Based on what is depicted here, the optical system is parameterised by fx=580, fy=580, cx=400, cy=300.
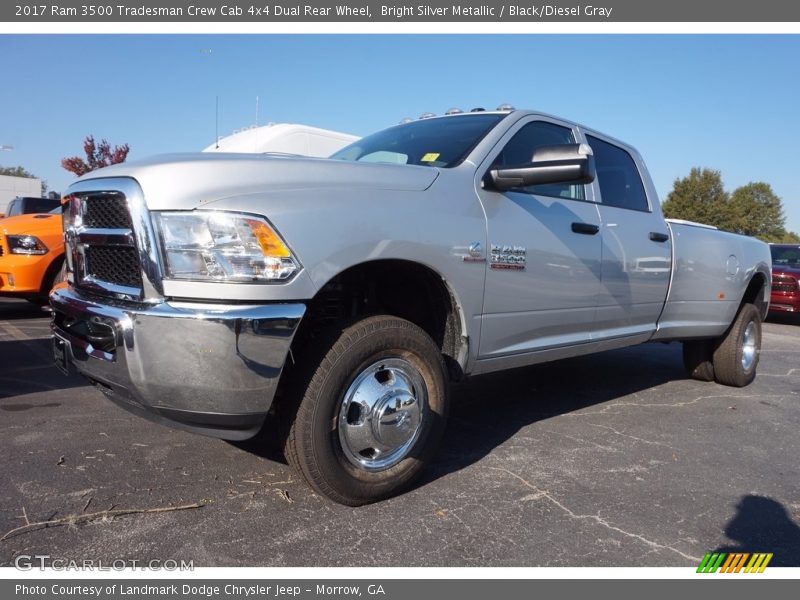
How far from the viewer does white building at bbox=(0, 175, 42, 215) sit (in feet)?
109

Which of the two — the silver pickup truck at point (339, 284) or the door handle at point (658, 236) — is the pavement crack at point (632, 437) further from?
the door handle at point (658, 236)

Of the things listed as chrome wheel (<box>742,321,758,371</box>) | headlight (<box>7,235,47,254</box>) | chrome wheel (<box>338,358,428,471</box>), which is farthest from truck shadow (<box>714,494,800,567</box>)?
headlight (<box>7,235,47,254</box>)

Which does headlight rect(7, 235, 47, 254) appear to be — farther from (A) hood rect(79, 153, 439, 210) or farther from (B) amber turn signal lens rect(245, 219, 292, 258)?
(B) amber turn signal lens rect(245, 219, 292, 258)

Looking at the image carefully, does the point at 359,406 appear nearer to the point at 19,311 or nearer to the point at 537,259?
the point at 537,259

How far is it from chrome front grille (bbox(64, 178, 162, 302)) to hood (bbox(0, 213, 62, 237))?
16.6 feet

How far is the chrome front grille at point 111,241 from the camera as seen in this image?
2121 millimetres

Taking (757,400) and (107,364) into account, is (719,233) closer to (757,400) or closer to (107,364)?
(757,400)

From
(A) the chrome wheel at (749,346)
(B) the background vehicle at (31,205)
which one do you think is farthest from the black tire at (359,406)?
(B) the background vehicle at (31,205)

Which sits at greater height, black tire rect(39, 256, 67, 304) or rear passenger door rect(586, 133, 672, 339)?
rear passenger door rect(586, 133, 672, 339)

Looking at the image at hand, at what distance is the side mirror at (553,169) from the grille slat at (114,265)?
1.75 m

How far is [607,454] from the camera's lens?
344cm

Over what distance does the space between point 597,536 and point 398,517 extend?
841 millimetres

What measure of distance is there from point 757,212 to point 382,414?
61.4 metres

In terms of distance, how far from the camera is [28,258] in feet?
22.3
